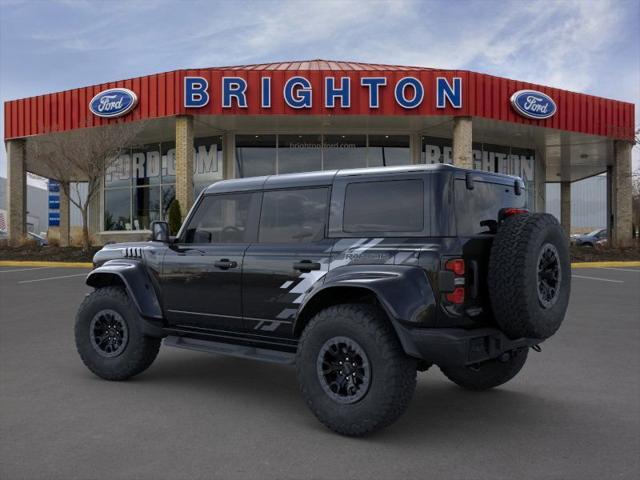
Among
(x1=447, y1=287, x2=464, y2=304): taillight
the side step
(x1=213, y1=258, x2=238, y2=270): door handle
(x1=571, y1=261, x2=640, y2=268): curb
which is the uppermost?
(x1=213, y1=258, x2=238, y2=270): door handle

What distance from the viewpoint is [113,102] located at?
21.9 m

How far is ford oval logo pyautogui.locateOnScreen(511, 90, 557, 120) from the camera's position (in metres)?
21.5

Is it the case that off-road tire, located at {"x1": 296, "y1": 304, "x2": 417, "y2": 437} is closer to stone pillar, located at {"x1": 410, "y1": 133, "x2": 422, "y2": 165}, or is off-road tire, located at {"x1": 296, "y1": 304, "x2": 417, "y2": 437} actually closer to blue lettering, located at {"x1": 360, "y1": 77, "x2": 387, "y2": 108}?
blue lettering, located at {"x1": 360, "y1": 77, "x2": 387, "y2": 108}

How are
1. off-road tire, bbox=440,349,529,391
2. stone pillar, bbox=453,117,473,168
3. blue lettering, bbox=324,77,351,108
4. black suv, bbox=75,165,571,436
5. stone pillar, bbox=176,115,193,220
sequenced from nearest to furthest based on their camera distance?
black suv, bbox=75,165,571,436, off-road tire, bbox=440,349,529,391, blue lettering, bbox=324,77,351,108, stone pillar, bbox=453,117,473,168, stone pillar, bbox=176,115,193,220

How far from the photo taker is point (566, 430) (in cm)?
409

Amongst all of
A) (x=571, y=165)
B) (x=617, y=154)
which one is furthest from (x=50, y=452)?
(x=571, y=165)

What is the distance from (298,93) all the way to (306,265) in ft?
55.4

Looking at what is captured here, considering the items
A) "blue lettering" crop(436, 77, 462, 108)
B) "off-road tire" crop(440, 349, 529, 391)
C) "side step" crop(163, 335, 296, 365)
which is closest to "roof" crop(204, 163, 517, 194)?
"side step" crop(163, 335, 296, 365)

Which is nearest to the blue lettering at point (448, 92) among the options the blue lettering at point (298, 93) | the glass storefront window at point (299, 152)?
the blue lettering at point (298, 93)

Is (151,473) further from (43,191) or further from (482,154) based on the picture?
(43,191)

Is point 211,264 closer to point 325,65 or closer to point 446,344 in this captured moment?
point 446,344

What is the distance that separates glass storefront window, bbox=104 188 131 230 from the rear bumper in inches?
964

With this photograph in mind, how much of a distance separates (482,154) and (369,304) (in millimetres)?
23696

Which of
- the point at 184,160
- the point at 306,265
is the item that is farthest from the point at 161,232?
the point at 184,160
